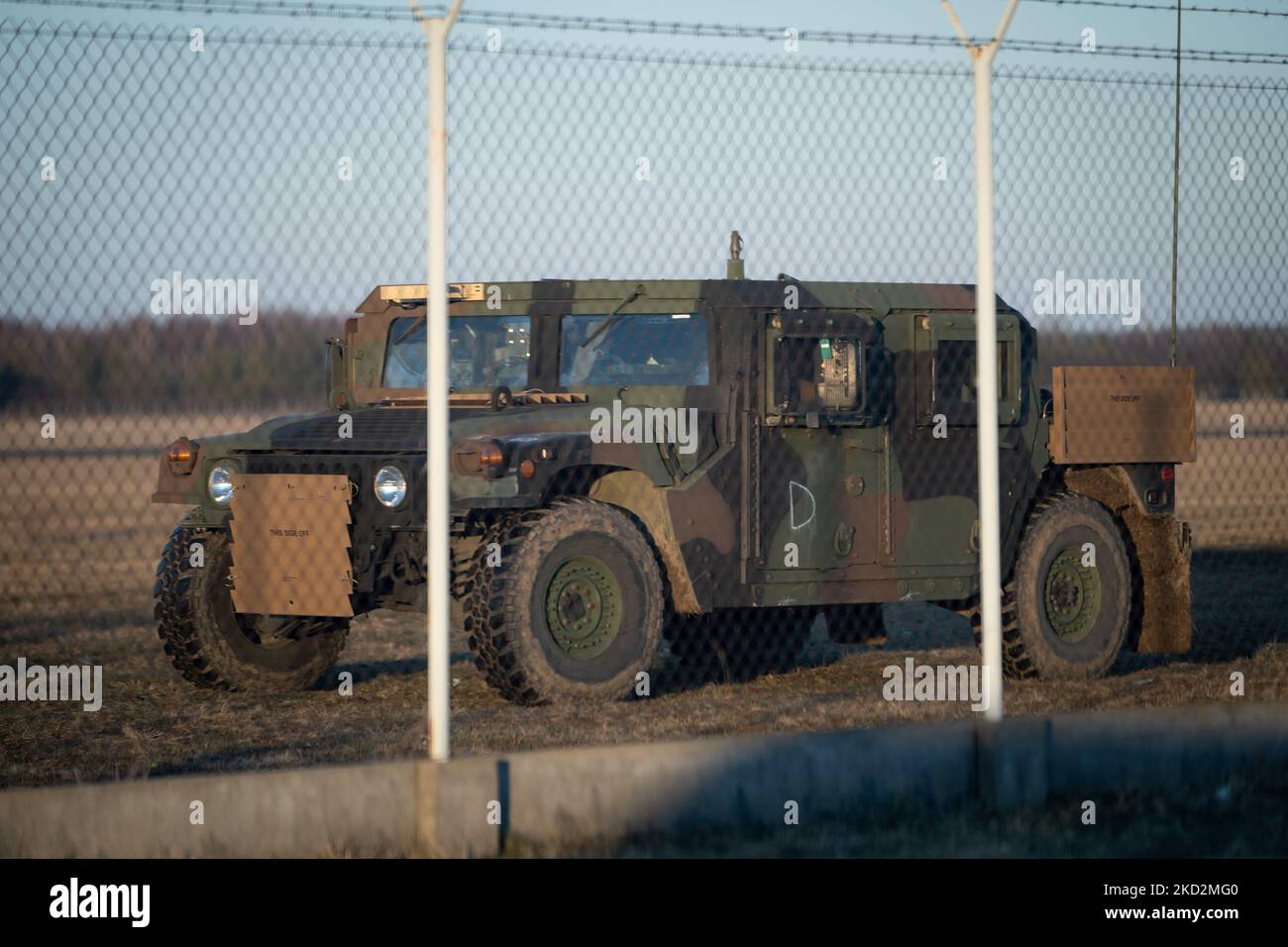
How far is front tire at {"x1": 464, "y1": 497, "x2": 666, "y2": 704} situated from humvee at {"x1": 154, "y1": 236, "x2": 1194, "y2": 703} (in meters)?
0.01

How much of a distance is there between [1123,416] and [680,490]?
2.65m

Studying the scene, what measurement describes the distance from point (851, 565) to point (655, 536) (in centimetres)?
111

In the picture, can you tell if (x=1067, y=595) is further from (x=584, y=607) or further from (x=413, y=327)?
(x=413, y=327)

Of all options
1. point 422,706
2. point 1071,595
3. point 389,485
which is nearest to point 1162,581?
point 1071,595

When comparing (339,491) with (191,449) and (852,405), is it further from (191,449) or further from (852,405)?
(852,405)

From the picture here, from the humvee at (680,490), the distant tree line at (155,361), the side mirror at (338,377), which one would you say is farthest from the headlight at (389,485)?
the side mirror at (338,377)

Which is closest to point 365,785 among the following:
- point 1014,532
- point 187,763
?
point 187,763

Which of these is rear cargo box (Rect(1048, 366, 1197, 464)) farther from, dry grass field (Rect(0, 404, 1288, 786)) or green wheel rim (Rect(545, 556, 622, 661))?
green wheel rim (Rect(545, 556, 622, 661))

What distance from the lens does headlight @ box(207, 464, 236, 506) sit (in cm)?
964

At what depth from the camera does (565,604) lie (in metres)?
9.15

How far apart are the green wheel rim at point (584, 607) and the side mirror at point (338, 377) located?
6.52ft

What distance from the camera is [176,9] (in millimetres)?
6367

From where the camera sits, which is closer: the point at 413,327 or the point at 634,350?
the point at 634,350

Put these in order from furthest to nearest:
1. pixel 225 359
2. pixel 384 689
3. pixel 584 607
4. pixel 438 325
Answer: pixel 384 689
pixel 584 607
pixel 225 359
pixel 438 325
